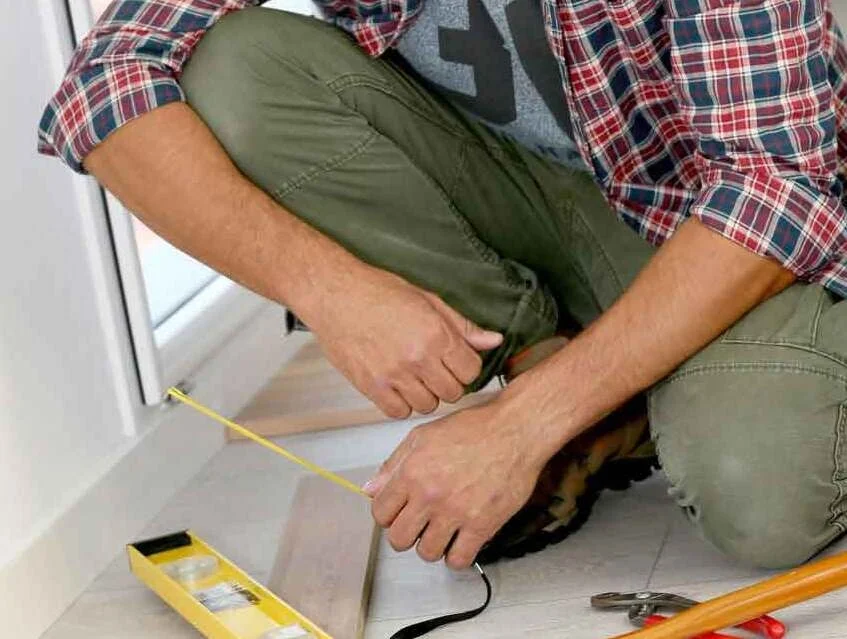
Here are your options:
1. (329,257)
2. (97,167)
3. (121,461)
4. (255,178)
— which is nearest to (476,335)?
(329,257)

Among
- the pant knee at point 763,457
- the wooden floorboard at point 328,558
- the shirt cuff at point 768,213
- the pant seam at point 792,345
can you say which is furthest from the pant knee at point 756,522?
the wooden floorboard at point 328,558

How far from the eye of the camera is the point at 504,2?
137cm

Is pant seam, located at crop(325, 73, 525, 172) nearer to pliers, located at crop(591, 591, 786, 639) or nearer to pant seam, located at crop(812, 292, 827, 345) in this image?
pant seam, located at crop(812, 292, 827, 345)

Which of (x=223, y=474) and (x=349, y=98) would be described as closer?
(x=349, y=98)

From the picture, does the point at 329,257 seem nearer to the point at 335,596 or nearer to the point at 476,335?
the point at 476,335

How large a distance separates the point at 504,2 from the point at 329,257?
1.00 ft

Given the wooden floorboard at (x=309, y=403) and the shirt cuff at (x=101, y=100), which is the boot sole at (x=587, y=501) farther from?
the shirt cuff at (x=101, y=100)

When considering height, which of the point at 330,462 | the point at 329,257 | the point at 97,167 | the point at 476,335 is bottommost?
the point at 330,462

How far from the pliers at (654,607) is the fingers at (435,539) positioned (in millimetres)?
148

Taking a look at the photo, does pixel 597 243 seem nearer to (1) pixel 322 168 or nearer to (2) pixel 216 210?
(1) pixel 322 168

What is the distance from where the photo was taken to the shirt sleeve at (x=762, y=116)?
3.91 ft

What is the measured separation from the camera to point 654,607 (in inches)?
49.8

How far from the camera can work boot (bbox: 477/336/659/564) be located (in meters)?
1.46

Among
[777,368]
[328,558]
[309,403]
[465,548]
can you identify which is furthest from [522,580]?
[309,403]
